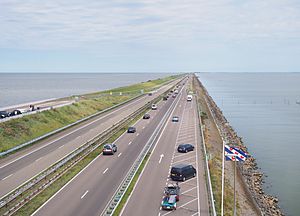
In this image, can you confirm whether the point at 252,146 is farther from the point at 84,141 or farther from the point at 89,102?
the point at 89,102

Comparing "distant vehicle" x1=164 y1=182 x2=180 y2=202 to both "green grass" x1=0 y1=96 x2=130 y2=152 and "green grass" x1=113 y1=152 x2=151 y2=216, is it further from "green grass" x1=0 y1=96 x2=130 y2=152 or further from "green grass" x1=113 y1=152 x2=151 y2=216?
"green grass" x1=0 y1=96 x2=130 y2=152

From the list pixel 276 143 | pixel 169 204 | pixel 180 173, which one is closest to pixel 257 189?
pixel 180 173

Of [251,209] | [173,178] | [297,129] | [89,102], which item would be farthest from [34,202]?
[297,129]

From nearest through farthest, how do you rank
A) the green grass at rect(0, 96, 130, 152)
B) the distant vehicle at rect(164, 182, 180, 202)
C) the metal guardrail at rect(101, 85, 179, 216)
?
the metal guardrail at rect(101, 85, 179, 216), the distant vehicle at rect(164, 182, 180, 202), the green grass at rect(0, 96, 130, 152)

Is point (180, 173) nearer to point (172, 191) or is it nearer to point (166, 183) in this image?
point (166, 183)

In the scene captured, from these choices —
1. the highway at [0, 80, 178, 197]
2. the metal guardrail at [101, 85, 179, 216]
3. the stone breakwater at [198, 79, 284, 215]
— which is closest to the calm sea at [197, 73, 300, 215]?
the stone breakwater at [198, 79, 284, 215]
